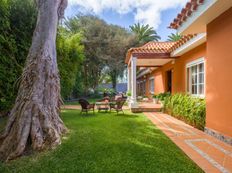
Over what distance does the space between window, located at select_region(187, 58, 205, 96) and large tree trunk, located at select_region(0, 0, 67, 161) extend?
665cm

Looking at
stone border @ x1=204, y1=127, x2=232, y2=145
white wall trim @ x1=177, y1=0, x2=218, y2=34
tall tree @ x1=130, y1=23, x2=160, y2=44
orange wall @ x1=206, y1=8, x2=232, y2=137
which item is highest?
tall tree @ x1=130, y1=23, x2=160, y2=44

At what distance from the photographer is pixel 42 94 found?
5.62 meters

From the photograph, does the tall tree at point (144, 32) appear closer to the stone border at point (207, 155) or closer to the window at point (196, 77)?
the window at point (196, 77)

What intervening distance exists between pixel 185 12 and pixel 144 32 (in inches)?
1041

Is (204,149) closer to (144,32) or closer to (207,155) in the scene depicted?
(207,155)

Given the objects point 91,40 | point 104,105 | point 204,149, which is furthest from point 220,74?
point 91,40

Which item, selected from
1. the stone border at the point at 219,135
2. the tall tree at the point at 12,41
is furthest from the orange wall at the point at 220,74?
the tall tree at the point at 12,41

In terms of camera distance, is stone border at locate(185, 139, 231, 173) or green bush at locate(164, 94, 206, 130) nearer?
stone border at locate(185, 139, 231, 173)

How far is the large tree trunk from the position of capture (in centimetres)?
483

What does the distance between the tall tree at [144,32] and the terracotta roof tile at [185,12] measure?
24615 millimetres

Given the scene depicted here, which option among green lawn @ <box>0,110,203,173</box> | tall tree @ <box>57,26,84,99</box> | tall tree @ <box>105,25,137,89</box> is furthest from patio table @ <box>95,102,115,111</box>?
tall tree @ <box>105,25,137,89</box>

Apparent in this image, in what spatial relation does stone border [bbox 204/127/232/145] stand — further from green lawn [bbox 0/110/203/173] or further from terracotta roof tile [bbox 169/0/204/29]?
terracotta roof tile [bbox 169/0/204/29]

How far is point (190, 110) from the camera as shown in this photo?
788cm

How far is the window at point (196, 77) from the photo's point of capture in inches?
361
